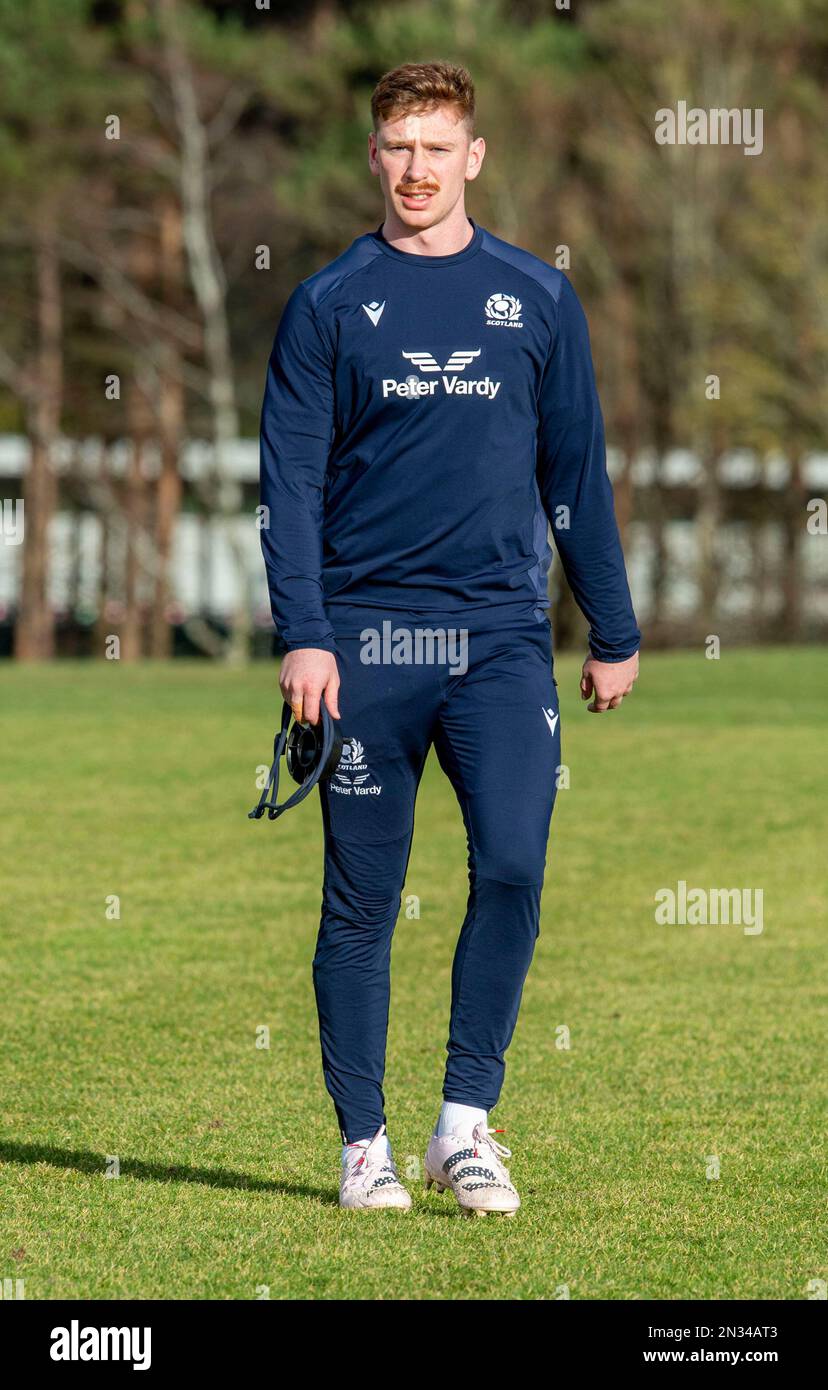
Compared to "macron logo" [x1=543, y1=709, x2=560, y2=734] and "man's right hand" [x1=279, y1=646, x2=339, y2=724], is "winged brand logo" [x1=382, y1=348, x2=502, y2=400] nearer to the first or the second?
"man's right hand" [x1=279, y1=646, x2=339, y2=724]

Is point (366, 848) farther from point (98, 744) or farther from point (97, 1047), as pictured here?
point (98, 744)

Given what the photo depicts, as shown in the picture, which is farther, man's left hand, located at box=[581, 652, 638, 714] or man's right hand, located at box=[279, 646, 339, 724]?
man's left hand, located at box=[581, 652, 638, 714]

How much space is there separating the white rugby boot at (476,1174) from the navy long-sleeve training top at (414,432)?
1156 mm

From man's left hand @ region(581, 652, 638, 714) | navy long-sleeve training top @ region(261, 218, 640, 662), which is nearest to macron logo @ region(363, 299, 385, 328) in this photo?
navy long-sleeve training top @ region(261, 218, 640, 662)

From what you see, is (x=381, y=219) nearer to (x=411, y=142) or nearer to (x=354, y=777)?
(x=411, y=142)

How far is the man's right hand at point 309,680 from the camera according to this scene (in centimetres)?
439

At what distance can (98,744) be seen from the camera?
16891 millimetres

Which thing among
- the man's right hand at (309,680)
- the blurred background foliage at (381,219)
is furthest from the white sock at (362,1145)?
the blurred background foliage at (381,219)

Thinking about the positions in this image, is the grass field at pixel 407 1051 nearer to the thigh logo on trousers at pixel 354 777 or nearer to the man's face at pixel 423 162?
the thigh logo on trousers at pixel 354 777

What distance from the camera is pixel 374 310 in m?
4.45

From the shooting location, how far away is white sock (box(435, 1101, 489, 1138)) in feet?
15.2

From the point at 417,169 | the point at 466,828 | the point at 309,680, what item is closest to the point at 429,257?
the point at 417,169
